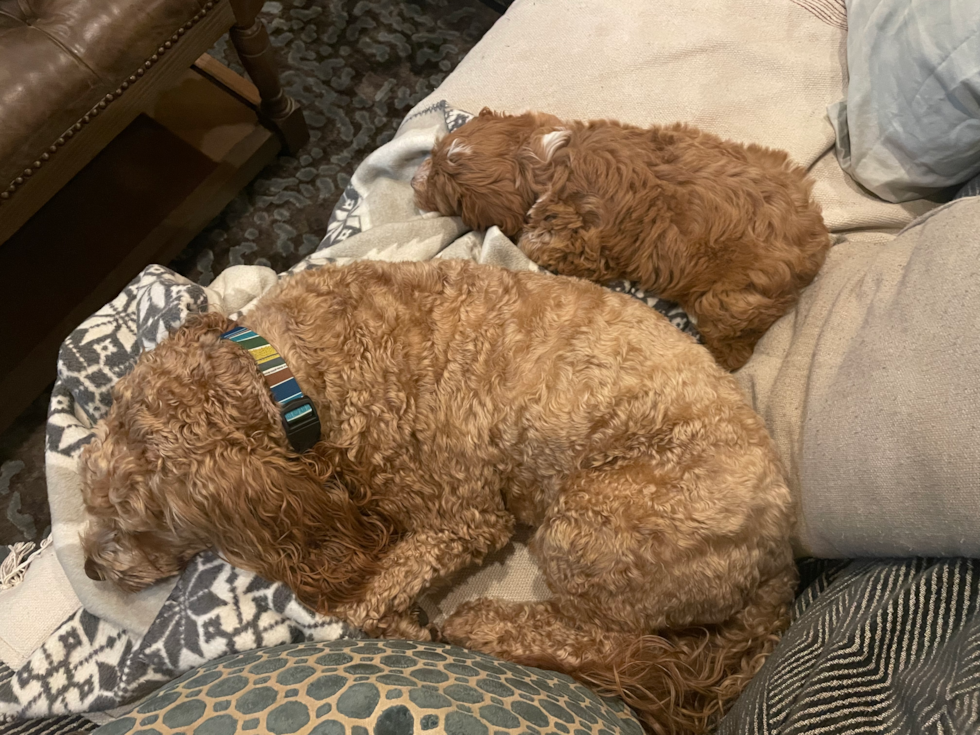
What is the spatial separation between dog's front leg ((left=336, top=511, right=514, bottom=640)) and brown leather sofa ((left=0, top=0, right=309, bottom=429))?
4.44 feet

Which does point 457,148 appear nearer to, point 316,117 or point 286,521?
point 286,521

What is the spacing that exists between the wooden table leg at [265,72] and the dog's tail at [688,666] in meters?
2.02

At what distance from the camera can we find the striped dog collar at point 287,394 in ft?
3.29

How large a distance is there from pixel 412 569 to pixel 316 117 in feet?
6.72

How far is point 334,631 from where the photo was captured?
112cm

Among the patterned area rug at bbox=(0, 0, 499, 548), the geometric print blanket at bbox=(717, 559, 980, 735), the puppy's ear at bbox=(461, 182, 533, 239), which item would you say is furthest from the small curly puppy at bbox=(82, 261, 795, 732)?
the patterned area rug at bbox=(0, 0, 499, 548)

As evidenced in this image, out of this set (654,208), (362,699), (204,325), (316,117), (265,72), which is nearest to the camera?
(362,699)

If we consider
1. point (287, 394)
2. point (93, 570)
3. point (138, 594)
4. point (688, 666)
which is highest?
point (287, 394)

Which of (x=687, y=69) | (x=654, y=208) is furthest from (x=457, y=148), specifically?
(x=687, y=69)

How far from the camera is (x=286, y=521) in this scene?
1035mm

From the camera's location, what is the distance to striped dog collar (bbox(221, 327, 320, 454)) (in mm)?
1003

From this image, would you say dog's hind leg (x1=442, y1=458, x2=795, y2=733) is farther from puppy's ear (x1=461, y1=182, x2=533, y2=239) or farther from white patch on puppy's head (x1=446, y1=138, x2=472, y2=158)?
white patch on puppy's head (x1=446, y1=138, x2=472, y2=158)

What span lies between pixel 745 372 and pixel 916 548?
53cm

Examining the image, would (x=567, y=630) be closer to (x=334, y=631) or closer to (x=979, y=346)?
(x=334, y=631)
